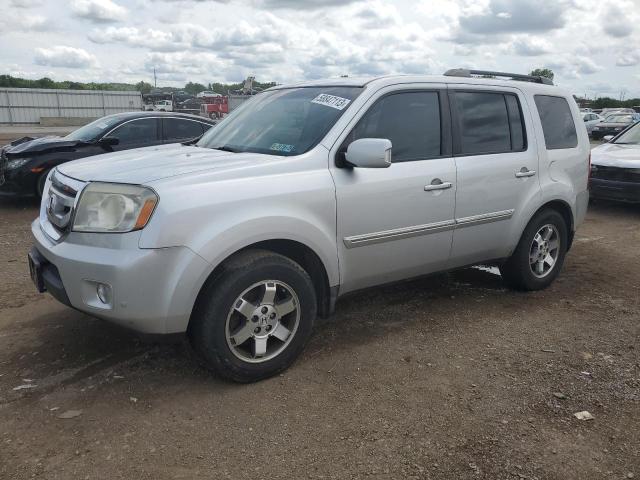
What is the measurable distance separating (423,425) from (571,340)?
1.72 m

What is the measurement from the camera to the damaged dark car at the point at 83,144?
8.30 metres

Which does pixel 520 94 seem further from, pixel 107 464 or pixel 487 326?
pixel 107 464

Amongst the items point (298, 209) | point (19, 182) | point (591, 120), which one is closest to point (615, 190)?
point (298, 209)

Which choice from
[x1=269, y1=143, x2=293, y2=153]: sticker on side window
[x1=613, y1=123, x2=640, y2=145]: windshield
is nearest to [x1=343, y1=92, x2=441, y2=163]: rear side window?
[x1=269, y1=143, x2=293, y2=153]: sticker on side window

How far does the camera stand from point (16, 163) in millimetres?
8305

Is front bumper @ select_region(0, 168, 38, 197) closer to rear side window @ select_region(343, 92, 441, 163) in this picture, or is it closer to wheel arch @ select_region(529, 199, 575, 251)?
rear side window @ select_region(343, 92, 441, 163)

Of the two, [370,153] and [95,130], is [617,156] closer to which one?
[370,153]

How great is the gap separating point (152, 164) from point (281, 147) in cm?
82

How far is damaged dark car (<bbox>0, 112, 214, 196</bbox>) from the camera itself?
8297 mm

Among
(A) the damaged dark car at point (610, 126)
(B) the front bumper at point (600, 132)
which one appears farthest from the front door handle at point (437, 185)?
(B) the front bumper at point (600, 132)

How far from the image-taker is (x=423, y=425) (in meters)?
3.01

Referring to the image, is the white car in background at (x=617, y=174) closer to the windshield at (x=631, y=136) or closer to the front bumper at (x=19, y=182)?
the windshield at (x=631, y=136)

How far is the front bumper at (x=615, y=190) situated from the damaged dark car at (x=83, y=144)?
255 inches

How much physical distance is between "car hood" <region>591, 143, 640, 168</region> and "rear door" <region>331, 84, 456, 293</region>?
5710mm
